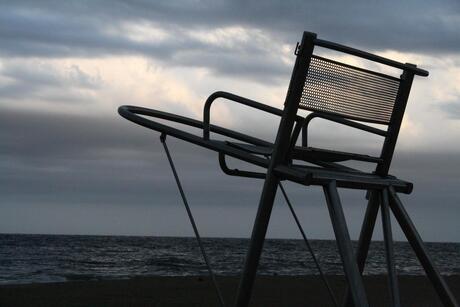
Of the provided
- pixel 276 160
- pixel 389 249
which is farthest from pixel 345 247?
pixel 276 160

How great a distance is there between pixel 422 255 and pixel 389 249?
274 mm

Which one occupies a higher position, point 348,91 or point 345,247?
point 348,91

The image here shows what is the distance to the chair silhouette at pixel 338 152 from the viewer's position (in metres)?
4.70

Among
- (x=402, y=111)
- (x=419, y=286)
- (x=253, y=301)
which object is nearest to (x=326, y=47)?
(x=402, y=111)

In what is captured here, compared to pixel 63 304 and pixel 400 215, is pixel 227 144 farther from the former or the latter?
pixel 63 304

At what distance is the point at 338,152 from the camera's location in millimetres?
4996

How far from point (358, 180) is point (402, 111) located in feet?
1.98

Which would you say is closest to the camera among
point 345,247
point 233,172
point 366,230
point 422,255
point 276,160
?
point 345,247

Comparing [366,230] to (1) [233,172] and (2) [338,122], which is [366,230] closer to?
(2) [338,122]

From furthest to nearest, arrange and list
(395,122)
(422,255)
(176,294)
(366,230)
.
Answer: (176,294) → (366,230) → (395,122) → (422,255)

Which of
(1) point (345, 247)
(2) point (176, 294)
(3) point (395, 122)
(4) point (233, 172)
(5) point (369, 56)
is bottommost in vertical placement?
(2) point (176, 294)

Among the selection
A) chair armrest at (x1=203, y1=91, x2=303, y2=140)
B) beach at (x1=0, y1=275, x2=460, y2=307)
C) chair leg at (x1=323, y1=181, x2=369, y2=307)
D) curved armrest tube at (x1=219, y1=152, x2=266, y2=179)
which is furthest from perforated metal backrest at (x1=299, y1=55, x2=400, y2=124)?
beach at (x1=0, y1=275, x2=460, y2=307)

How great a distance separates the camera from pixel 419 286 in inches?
647

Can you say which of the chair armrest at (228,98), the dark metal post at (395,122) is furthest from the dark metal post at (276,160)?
the dark metal post at (395,122)
